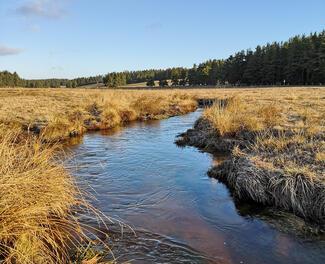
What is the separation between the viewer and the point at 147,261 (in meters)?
6.06

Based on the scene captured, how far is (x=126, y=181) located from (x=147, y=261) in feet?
15.3

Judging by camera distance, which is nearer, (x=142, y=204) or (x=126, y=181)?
(x=142, y=204)

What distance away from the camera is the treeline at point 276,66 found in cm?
7419

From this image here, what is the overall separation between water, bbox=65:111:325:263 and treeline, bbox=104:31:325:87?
5471cm

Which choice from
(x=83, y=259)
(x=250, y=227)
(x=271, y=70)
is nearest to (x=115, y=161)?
(x=250, y=227)

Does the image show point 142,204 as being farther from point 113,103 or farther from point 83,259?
point 113,103

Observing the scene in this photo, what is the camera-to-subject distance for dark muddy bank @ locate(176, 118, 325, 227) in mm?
7859

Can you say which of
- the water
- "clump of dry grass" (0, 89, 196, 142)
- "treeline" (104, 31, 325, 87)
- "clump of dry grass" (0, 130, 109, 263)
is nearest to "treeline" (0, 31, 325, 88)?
"treeline" (104, 31, 325, 87)

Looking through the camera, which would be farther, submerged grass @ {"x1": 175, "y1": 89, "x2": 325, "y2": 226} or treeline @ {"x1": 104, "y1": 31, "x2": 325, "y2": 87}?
treeline @ {"x1": 104, "y1": 31, "x2": 325, "y2": 87}

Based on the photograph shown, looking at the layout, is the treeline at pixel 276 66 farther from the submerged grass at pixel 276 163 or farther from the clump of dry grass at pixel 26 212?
the clump of dry grass at pixel 26 212

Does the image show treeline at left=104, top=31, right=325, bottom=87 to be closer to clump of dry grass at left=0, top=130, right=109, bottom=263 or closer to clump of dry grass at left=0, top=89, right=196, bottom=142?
clump of dry grass at left=0, top=89, right=196, bottom=142

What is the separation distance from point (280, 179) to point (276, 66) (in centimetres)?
7898

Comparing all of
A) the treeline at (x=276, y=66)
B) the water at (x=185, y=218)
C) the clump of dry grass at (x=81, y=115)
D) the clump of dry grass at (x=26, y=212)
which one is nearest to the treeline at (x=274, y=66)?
Answer: the treeline at (x=276, y=66)

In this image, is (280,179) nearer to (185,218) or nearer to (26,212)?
(185,218)
